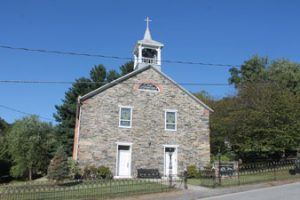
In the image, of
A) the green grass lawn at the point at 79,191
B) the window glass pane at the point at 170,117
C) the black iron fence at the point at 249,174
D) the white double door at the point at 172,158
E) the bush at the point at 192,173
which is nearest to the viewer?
the green grass lawn at the point at 79,191

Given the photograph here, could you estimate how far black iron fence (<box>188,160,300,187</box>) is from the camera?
21.7m

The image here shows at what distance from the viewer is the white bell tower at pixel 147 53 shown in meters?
31.5

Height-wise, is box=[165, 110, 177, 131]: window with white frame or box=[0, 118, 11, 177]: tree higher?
box=[165, 110, 177, 131]: window with white frame

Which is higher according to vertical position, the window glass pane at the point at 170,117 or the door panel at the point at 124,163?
the window glass pane at the point at 170,117

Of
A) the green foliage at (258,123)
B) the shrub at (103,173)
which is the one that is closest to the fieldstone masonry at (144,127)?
the shrub at (103,173)

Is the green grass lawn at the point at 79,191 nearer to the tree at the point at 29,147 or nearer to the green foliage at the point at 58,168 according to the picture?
the green foliage at the point at 58,168

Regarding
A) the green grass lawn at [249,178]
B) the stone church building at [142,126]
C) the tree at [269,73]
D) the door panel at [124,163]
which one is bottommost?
the green grass lawn at [249,178]

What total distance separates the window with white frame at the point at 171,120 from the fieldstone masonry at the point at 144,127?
0.28 m

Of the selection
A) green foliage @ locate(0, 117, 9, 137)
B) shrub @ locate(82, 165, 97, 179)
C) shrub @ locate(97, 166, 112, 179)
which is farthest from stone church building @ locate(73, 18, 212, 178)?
green foliage @ locate(0, 117, 9, 137)

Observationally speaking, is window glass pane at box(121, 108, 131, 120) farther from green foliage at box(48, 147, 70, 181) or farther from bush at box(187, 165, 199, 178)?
bush at box(187, 165, 199, 178)

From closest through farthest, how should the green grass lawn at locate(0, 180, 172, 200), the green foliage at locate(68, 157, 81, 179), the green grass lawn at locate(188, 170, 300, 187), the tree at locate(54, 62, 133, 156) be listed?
the green grass lawn at locate(0, 180, 172, 200)
the green grass lawn at locate(188, 170, 300, 187)
the green foliage at locate(68, 157, 81, 179)
the tree at locate(54, 62, 133, 156)

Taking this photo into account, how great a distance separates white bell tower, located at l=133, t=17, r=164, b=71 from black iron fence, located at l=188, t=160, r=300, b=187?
1090cm

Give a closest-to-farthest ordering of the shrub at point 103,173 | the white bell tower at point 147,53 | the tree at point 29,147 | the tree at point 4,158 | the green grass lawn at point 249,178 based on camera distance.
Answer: the green grass lawn at point 249,178 < the shrub at point 103,173 < the white bell tower at point 147,53 < the tree at point 29,147 < the tree at point 4,158

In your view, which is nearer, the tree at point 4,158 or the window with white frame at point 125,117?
the window with white frame at point 125,117
